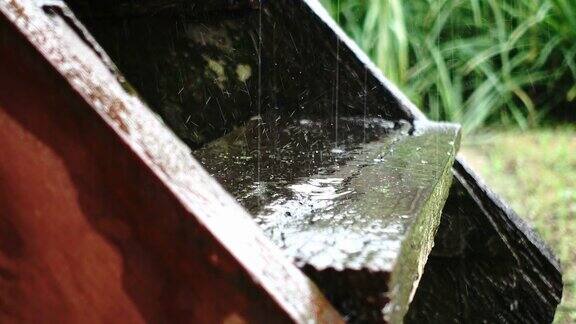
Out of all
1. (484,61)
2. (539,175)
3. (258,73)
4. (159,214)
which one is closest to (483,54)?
(484,61)

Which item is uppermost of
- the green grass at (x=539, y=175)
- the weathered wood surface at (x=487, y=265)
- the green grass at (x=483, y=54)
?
the weathered wood surface at (x=487, y=265)

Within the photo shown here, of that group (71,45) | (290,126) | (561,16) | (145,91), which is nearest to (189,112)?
(145,91)

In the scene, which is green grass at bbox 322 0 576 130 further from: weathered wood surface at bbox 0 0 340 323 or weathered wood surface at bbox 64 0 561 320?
weathered wood surface at bbox 0 0 340 323

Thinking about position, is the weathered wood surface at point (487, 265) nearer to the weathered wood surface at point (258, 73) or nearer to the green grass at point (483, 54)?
the weathered wood surface at point (258, 73)

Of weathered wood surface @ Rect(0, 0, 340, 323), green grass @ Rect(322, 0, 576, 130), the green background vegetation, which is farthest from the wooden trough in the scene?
green grass @ Rect(322, 0, 576, 130)

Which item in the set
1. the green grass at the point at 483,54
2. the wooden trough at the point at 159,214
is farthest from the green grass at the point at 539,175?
the wooden trough at the point at 159,214

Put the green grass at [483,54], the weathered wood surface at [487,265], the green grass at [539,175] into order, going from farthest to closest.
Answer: the green grass at [483,54] → the green grass at [539,175] → the weathered wood surface at [487,265]

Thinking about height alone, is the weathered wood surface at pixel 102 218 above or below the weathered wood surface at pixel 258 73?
above
